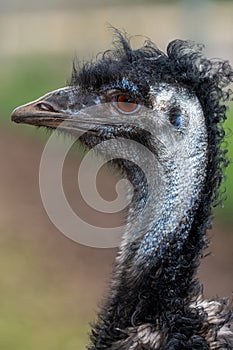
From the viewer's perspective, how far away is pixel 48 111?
12.5ft

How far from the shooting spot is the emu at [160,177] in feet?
12.0

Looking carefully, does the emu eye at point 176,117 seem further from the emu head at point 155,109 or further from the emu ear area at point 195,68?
the emu ear area at point 195,68

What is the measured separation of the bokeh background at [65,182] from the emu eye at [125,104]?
1027mm

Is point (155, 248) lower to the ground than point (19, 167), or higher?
lower

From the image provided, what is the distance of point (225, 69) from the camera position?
3.91m

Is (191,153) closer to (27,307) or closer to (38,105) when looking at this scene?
Result: (38,105)

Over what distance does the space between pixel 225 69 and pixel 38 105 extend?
728 millimetres

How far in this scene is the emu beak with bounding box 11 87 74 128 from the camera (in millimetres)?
3805

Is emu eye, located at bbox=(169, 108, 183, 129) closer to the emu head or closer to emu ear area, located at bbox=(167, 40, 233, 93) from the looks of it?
the emu head

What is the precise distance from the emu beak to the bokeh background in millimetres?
1124

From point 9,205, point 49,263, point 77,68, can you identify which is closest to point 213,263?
point 49,263

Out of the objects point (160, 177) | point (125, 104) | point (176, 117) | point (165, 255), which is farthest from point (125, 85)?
point (165, 255)

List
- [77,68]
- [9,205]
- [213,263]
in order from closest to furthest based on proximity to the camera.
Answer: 1. [77,68]
2. [213,263]
3. [9,205]

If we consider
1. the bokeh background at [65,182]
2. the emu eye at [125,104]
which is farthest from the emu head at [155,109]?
the bokeh background at [65,182]
